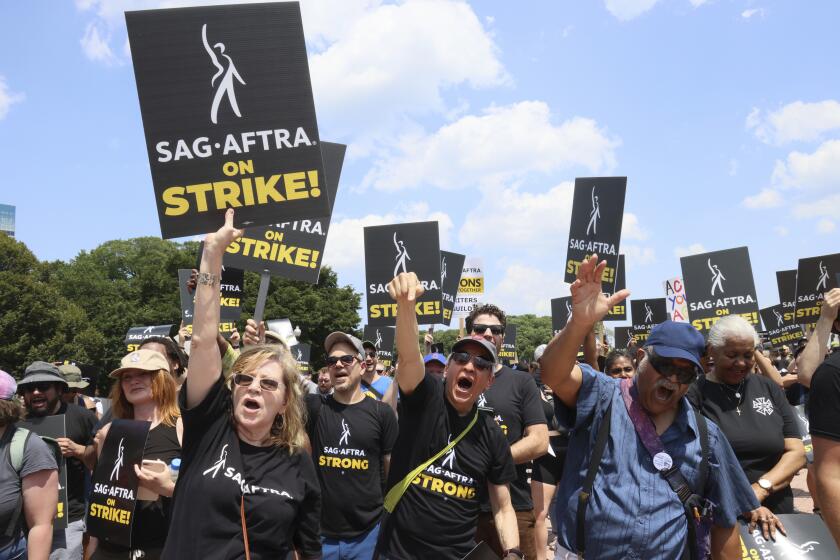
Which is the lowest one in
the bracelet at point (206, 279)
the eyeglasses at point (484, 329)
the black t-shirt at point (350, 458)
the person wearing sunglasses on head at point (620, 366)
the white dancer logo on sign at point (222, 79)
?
the black t-shirt at point (350, 458)

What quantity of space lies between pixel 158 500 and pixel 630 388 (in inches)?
104

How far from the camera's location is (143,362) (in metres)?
4.41

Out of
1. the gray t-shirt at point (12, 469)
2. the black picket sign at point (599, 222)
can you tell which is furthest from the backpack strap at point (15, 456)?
the black picket sign at point (599, 222)

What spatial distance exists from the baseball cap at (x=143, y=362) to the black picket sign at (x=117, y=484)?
1.29 feet

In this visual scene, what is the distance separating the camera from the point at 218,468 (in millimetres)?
2979

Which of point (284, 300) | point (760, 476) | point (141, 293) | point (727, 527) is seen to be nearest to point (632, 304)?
point (760, 476)

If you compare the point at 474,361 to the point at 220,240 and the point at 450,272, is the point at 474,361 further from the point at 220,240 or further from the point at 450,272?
the point at 450,272

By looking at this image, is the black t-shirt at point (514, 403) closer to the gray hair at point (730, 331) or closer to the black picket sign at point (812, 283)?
the gray hair at point (730, 331)

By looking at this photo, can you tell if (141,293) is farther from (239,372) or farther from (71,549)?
(239,372)

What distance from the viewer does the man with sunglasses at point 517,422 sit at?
529cm

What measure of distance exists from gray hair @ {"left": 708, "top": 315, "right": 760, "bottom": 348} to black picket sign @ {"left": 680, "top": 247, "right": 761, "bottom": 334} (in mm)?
8251

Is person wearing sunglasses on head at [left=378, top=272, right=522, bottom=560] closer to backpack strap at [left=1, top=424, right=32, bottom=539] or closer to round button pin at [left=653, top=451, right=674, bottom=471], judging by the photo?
round button pin at [left=653, top=451, right=674, bottom=471]

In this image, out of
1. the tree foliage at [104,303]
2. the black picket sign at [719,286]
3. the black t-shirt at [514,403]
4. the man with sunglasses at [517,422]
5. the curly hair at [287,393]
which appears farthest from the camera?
the tree foliage at [104,303]

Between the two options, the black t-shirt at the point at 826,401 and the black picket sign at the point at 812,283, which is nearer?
the black t-shirt at the point at 826,401
